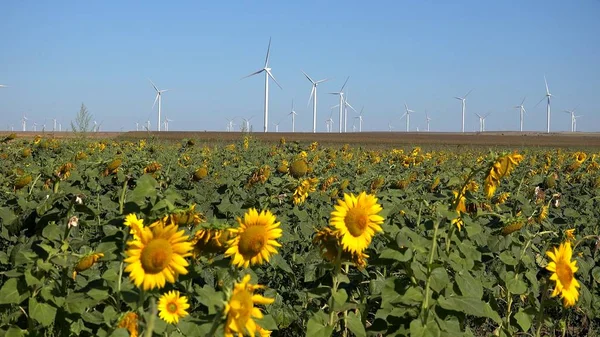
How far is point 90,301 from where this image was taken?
2639 millimetres

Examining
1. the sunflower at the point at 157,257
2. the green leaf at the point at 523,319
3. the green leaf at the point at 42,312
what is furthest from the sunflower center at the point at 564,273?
the green leaf at the point at 42,312

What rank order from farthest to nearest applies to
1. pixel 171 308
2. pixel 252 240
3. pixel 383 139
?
pixel 383 139, pixel 171 308, pixel 252 240

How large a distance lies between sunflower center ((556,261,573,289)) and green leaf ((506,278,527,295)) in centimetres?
49

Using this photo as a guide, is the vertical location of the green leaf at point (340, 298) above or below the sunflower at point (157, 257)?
below

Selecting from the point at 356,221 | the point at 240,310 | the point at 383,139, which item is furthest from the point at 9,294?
the point at 383,139

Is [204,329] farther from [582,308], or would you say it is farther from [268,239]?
[582,308]

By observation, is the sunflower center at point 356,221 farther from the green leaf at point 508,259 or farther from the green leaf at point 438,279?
A: the green leaf at point 508,259

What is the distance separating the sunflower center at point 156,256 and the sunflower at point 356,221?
86 centimetres

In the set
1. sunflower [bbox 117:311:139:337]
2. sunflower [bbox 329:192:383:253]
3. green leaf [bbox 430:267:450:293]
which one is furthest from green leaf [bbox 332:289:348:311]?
sunflower [bbox 117:311:139:337]

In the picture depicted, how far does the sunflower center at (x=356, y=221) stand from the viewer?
2.67 meters

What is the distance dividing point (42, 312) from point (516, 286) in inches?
89.9

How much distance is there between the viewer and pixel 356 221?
8.75 feet

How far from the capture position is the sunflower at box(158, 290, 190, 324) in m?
2.52

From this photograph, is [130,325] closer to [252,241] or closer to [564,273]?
[252,241]
